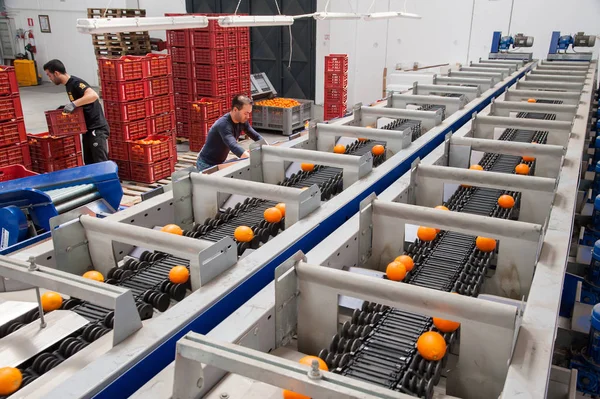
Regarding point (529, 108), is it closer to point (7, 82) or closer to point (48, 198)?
point (48, 198)

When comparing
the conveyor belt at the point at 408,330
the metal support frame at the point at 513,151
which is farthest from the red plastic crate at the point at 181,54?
the conveyor belt at the point at 408,330

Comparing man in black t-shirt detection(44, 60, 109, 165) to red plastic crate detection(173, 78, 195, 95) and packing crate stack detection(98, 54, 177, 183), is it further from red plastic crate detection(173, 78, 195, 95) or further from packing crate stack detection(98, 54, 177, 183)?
red plastic crate detection(173, 78, 195, 95)

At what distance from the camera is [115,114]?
8.05m

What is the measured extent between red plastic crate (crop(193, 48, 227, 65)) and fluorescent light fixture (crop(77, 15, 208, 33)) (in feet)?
15.7

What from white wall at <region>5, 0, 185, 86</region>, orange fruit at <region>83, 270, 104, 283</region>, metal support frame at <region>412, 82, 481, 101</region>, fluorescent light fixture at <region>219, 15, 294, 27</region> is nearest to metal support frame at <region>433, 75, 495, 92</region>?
metal support frame at <region>412, 82, 481, 101</region>

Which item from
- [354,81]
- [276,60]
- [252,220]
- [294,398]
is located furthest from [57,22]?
[294,398]

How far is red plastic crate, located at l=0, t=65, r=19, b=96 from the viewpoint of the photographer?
674cm

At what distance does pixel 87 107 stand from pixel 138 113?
4.25ft

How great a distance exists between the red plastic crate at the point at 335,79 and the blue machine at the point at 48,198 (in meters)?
6.90

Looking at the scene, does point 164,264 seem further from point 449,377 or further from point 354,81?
point 354,81

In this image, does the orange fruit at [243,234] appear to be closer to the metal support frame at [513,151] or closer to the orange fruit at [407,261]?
the orange fruit at [407,261]

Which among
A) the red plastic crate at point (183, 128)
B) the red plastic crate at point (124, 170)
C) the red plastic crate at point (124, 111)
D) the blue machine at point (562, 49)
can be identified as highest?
the blue machine at point (562, 49)

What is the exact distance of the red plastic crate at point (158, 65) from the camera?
819 cm

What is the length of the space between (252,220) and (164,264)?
641mm
